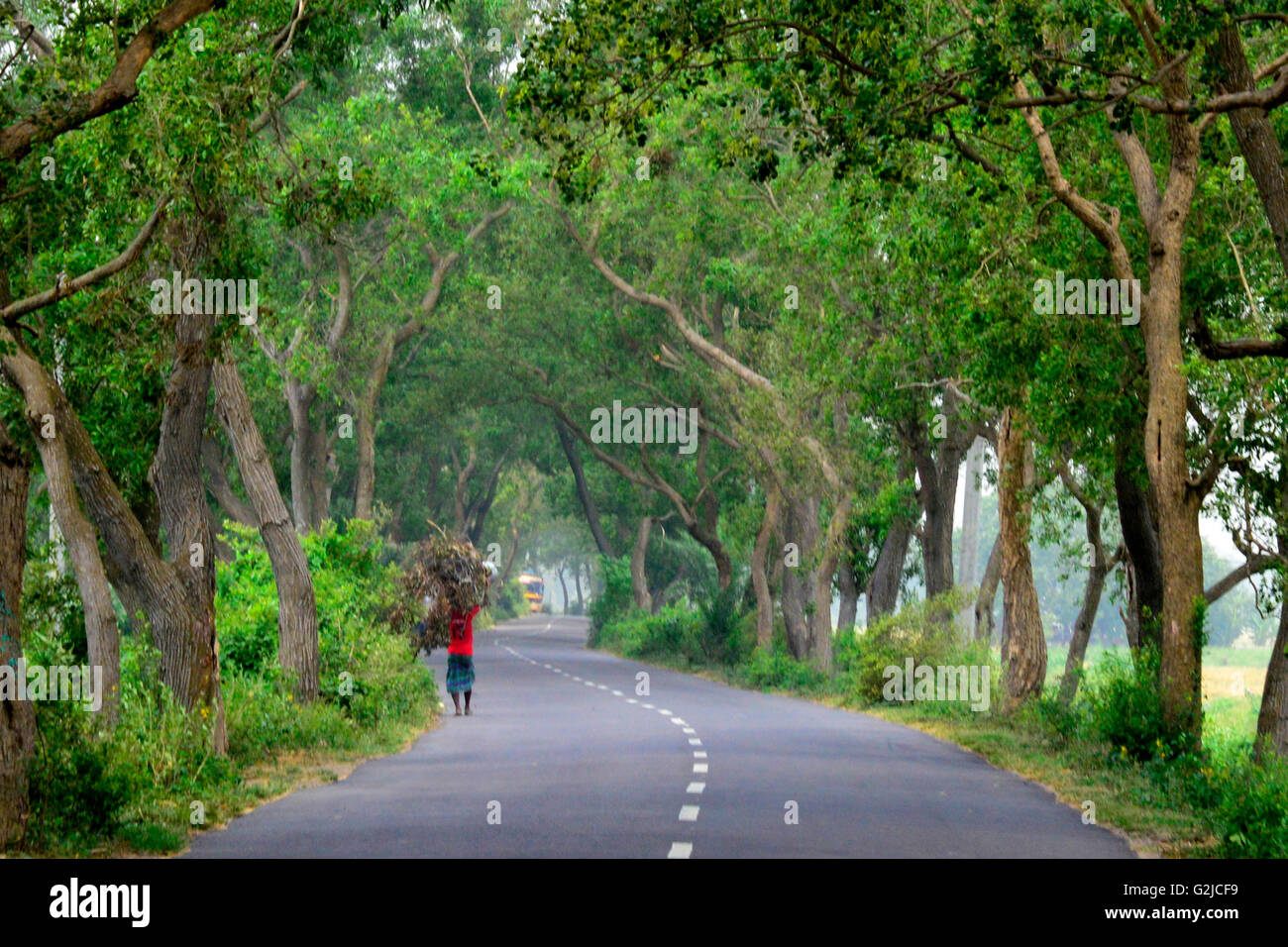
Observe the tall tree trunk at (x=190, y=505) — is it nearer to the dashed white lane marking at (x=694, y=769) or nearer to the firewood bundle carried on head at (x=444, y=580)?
the dashed white lane marking at (x=694, y=769)

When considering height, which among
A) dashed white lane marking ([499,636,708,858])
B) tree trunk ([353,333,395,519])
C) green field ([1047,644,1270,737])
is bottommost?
green field ([1047,644,1270,737])

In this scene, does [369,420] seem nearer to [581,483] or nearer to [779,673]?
[779,673]

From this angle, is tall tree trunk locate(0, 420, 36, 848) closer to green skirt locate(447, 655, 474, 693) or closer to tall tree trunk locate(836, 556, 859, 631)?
green skirt locate(447, 655, 474, 693)

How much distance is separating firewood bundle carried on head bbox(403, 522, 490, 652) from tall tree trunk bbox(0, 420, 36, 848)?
21304mm

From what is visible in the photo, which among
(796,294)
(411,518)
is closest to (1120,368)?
(796,294)

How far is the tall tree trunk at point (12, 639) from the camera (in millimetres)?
11391

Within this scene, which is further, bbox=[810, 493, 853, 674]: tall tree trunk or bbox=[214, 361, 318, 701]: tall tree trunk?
bbox=[810, 493, 853, 674]: tall tree trunk

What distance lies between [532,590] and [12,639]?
146 meters

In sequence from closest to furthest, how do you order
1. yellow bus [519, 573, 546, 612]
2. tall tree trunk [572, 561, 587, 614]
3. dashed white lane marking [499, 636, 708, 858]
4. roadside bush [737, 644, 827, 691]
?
dashed white lane marking [499, 636, 708, 858] → roadside bush [737, 644, 827, 691] → tall tree trunk [572, 561, 587, 614] → yellow bus [519, 573, 546, 612]

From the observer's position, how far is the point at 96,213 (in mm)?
16531

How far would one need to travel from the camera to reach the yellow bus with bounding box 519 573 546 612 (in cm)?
15000

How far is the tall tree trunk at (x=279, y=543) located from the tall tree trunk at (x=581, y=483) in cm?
3452

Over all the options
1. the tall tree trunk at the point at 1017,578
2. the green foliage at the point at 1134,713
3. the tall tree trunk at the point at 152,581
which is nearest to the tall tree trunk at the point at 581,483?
the tall tree trunk at the point at 1017,578

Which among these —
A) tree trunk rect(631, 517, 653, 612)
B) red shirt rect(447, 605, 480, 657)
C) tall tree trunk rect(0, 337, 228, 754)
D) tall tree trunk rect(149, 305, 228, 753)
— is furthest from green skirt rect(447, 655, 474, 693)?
tree trunk rect(631, 517, 653, 612)
